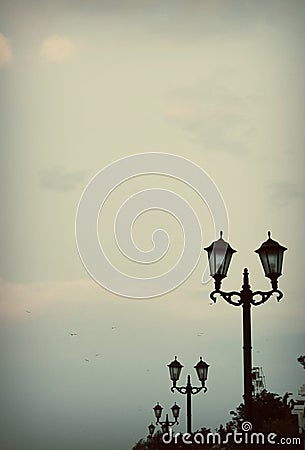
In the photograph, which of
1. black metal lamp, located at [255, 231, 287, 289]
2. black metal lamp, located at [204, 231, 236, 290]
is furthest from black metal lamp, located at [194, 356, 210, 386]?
black metal lamp, located at [255, 231, 287, 289]

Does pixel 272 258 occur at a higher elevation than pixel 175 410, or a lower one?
higher

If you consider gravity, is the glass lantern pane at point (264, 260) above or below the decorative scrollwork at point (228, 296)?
above

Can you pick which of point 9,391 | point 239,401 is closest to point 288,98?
point 239,401

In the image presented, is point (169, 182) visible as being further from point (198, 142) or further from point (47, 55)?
point (47, 55)

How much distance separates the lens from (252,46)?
9.08 ft

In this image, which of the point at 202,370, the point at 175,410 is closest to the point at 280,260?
the point at 202,370

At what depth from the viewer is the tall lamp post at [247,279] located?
251cm

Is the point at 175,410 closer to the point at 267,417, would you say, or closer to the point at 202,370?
the point at 202,370

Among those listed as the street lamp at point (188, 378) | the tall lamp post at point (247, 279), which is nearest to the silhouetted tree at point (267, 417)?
the tall lamp post at point (247, 279)

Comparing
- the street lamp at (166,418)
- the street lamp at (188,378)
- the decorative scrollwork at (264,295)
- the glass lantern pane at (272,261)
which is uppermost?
the glass lantern pane at (272,261)

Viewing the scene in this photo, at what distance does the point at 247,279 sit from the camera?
2.67m

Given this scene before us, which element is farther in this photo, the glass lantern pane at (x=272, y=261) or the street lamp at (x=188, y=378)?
the street lamp at (x=188, y=378)

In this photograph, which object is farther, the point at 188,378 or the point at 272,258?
the point at 188,378

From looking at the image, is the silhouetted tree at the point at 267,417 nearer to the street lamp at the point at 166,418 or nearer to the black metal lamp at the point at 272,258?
the street lamp at the point at 166,418
